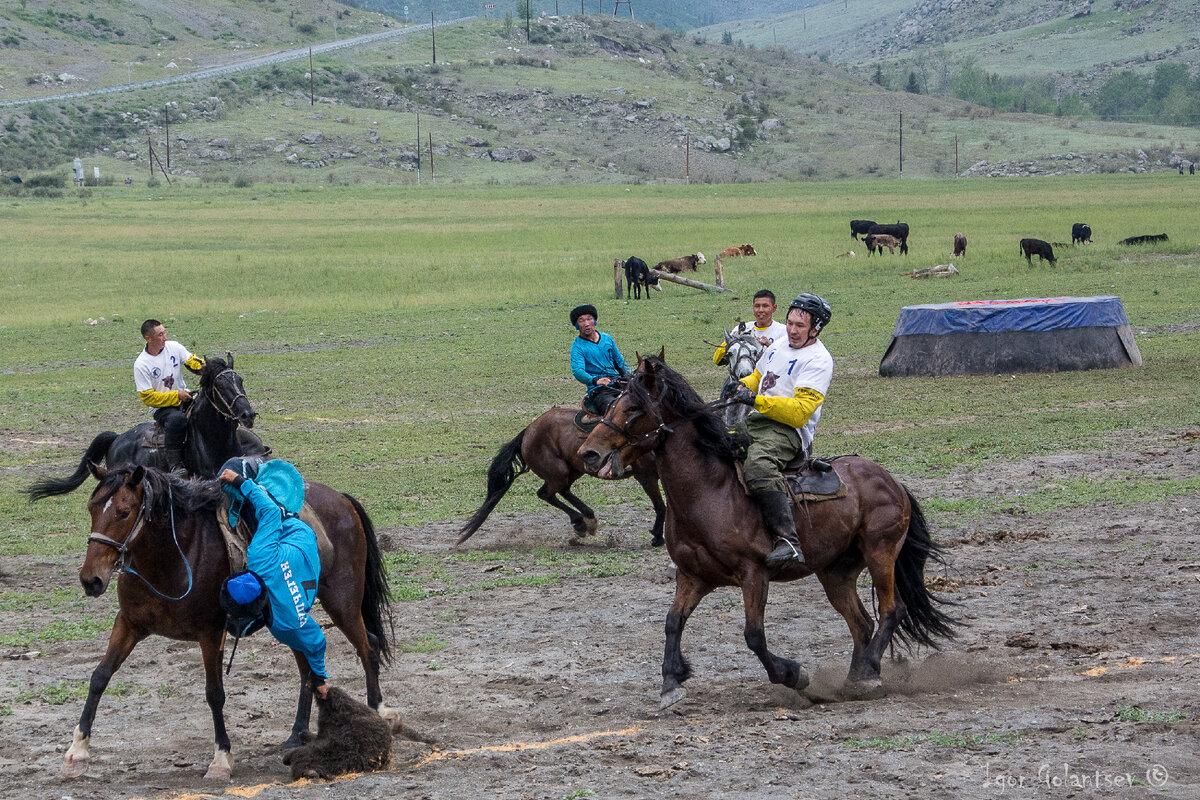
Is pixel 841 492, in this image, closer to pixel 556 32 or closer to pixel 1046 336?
pixel 1046 336

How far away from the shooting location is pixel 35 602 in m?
10.5

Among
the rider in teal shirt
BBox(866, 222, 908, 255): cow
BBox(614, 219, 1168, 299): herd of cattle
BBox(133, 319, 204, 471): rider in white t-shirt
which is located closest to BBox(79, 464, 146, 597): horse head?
BBox(133, 319, 204, 471): rider in white t-shirt

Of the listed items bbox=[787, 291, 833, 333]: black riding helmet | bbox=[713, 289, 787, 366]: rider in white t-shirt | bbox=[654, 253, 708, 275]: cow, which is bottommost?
bbox=[654, 253, 708, 275]: cow

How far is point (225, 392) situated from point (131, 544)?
4060mm

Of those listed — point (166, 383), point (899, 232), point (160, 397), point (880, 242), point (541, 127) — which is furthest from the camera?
point (541, 127)

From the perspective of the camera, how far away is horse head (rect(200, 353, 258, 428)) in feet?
34.2

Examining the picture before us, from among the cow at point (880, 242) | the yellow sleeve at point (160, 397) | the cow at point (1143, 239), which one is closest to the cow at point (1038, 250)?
the cow at point (1143, 239)

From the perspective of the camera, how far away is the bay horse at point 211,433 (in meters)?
10.5

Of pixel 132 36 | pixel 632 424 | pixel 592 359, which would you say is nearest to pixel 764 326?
pixel 592 359

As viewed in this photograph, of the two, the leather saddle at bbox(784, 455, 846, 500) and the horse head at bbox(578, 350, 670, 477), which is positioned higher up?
the horse head at bbox(578, 350, 670, 477)

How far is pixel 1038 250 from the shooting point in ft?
130

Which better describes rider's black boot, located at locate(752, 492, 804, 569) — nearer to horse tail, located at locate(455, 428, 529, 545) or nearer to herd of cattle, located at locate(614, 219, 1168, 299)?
horse tail, located at locate(455, 428, 529, 545)

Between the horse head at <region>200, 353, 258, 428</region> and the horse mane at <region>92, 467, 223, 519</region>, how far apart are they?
3.33m

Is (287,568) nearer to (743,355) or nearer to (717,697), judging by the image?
(717,697)
